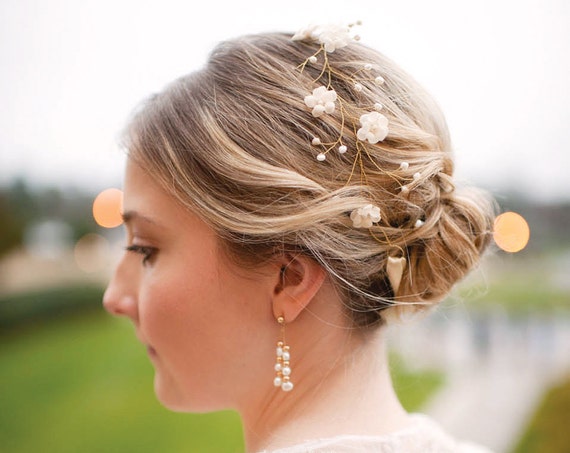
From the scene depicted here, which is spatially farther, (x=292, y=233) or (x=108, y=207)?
(x=108, y=207)

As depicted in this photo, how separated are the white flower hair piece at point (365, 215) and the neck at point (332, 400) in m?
0.17

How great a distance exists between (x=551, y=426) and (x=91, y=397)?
1450mm

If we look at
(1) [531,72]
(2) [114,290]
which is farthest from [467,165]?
(2) [114,290]

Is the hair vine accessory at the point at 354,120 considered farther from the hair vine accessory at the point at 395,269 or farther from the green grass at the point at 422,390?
the green grass at the point at 422,390

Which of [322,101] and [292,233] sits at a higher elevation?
[322,101]

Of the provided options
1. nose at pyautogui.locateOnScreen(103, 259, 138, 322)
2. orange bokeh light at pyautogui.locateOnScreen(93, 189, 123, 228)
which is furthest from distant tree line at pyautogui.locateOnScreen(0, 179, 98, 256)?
nose at pyautogui.locateOnScreen(103, 259, 138, 322)

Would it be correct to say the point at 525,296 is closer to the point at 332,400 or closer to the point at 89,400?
the point at 332,400

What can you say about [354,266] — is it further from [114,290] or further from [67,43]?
[67,43]

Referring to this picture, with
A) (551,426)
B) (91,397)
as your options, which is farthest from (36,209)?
(551,426)

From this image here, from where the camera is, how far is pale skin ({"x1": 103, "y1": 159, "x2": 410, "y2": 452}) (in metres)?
0.78

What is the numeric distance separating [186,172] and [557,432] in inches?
60.8

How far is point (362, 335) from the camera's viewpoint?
2.73 feet

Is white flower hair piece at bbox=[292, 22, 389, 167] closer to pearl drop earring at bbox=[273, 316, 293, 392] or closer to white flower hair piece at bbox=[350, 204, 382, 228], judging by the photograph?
white flower hair piece at bbox=[350, 204, 382, 228]

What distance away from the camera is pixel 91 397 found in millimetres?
1937
